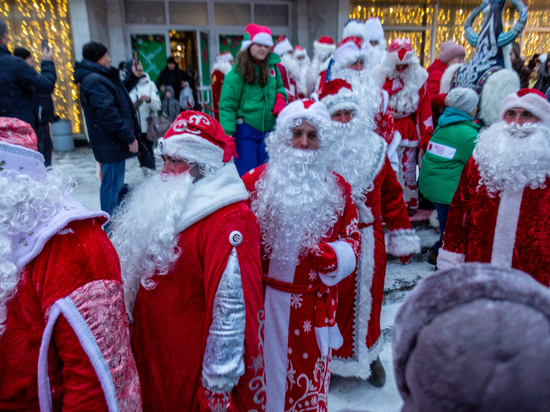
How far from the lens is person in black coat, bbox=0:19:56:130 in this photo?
3607mm

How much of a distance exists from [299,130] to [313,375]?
128 centimetres

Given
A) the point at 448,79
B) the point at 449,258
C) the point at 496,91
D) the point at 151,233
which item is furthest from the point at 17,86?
the point at 448,79

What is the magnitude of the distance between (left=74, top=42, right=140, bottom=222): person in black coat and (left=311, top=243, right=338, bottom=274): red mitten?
261 cm

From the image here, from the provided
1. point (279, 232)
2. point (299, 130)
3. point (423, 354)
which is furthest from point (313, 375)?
point (423, 354)

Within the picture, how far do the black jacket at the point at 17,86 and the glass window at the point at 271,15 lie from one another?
864cm

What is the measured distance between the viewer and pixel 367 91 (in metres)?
3.82

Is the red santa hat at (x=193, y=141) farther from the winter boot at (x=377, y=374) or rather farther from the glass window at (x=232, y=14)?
the glass window at (x=232, y=14)

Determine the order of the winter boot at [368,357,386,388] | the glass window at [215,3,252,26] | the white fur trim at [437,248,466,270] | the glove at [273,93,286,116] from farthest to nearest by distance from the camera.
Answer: the glass window at [215,3,252,26]
the glove at [273,93,286,116]
the winter boot at [368,357,386,388]
the white fur trim at [437,248,466,270]

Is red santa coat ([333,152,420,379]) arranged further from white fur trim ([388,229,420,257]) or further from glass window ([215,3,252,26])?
glass window ([215,3,252,26])

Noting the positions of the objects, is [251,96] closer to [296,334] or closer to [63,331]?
[296,334]

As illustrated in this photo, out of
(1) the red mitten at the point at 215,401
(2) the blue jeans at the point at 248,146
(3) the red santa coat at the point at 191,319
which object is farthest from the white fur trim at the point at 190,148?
(2) the blue jeans at the point at 248,146

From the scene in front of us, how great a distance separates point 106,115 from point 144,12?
26.2 feet

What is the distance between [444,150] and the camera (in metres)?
3.50

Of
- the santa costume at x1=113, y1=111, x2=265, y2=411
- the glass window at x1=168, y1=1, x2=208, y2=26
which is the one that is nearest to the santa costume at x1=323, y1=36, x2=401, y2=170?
the santa costume at x1=113, y1=111, x2=265, y2=411
